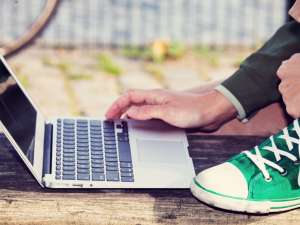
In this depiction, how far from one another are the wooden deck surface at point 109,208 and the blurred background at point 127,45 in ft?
6.47

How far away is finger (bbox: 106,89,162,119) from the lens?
1988 millimetres

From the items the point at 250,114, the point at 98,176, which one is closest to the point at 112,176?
the point at 98,176

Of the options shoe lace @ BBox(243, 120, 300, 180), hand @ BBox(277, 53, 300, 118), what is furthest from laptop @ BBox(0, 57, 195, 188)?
hand @ BBox(277, 53, 300, 118)

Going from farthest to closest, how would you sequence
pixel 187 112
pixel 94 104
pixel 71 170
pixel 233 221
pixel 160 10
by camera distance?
pixel 160 10, pixel 94 104, pixel 187 112, pixel 71 170, pixel 233 221

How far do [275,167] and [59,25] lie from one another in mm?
3678

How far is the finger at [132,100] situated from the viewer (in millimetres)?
1988

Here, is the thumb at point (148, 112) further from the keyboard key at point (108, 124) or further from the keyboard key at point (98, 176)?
the keyboard key at point (98, 176)

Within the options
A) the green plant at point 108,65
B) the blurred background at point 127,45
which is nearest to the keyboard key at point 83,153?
the blurred background at point 127,45

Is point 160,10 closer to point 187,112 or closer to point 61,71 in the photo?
point 61,71

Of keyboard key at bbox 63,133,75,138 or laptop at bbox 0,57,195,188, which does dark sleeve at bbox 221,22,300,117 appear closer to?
laptop at bbox 0,57,195,188

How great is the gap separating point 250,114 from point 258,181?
0.46m

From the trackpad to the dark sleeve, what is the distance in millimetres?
223

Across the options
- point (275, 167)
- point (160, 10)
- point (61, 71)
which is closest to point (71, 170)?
point (275, 167)

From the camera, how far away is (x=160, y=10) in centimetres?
561
